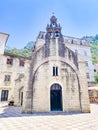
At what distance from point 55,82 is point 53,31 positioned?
763cm

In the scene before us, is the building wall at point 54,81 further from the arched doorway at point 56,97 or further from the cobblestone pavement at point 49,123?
the cobblestone pavement at point 49,123

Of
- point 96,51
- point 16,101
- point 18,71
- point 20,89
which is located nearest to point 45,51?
point 20,89

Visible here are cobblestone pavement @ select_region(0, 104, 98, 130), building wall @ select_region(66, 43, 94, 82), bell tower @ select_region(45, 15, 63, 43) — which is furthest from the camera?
building wall @ select_region(66, 43, 94, 82)

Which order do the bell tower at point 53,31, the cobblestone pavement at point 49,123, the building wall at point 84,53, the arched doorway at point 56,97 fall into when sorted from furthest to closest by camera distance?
1. the building wall at point 84,53
2. the bell tower at point 53,31
3. the arched doorway at point 56,97
4. the cobblestone pavement at point 49,123

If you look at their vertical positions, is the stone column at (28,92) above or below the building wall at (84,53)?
below

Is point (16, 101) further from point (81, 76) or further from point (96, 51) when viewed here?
point (96, 51)

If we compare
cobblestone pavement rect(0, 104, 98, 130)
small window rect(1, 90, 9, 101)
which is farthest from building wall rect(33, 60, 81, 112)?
small window rect(1, 90, 9, 101)

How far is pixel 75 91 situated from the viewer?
13758 millimetres

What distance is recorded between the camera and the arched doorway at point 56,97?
45.3ft

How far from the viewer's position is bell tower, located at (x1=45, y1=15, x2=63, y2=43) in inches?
626

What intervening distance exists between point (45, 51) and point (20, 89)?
10.3 meters

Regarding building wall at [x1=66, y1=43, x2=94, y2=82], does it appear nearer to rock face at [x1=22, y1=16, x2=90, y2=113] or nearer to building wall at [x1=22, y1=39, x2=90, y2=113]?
rock face at [x1=22, y1=16, x2=90, y2=113]

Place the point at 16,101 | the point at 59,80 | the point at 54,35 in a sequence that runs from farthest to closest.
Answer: the point at 16,101 < the point at 54,35 < the point at 59,80

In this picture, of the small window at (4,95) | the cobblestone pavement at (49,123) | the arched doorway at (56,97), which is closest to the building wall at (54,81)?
the arched doorway at (56,97)
